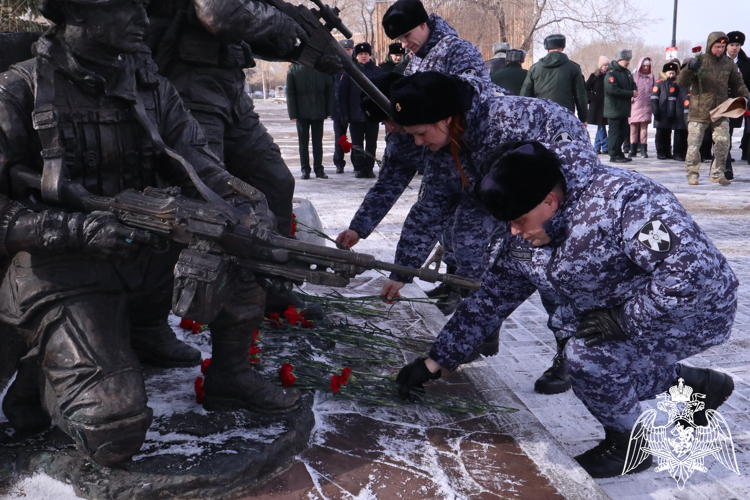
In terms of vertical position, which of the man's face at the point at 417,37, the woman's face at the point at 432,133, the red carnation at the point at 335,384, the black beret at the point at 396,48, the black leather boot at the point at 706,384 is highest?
the black beret at the point at 396,48

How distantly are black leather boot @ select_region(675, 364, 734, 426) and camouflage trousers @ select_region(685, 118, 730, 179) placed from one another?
7.79 m

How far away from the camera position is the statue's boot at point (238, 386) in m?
2.92

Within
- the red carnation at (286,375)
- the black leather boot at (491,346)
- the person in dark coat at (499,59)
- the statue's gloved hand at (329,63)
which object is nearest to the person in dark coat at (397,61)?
the person in dark coat at (499,59)

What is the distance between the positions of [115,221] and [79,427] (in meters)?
0.73

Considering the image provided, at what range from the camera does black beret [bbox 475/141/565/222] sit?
2.66 metres

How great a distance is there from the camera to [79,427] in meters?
2.43

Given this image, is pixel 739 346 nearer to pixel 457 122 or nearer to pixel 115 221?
pixel 457 122

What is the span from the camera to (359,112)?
11.6 m

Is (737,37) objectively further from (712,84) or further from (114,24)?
(114,24)

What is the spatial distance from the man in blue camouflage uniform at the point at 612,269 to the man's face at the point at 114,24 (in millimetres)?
1438

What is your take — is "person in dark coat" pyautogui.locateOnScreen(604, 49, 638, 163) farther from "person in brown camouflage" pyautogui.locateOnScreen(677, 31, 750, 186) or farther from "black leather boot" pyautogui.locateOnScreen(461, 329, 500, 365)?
"black leather boot" pyautogui.locateOnScreen(461, 329, 500, 365)

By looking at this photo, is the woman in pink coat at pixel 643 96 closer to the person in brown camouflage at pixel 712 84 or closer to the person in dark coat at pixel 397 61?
the person in brown camouflage at pixel 712 84

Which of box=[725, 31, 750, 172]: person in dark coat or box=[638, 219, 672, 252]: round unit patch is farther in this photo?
box=[725, 31, 750, 172]: person in dark coat

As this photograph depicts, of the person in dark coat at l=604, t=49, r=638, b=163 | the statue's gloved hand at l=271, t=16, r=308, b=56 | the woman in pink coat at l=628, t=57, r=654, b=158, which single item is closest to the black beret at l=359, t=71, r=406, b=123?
the statue's gloved hand at l=271, t=16, r=308, b=56
